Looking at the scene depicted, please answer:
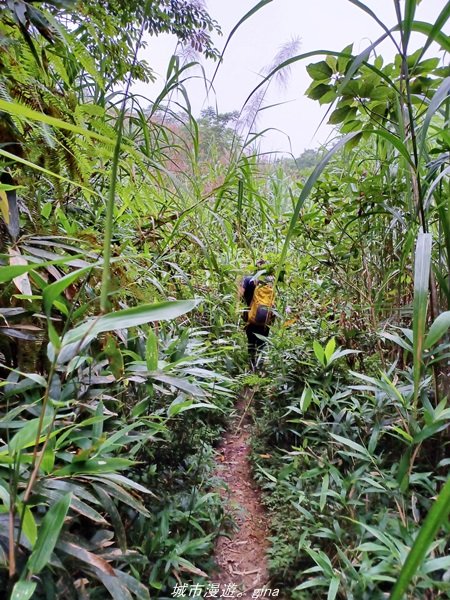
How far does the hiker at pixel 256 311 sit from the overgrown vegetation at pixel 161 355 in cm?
41

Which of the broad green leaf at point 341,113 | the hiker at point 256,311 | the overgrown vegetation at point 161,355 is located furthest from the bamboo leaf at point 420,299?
the hiker at point 256,311

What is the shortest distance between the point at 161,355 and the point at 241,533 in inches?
20.0

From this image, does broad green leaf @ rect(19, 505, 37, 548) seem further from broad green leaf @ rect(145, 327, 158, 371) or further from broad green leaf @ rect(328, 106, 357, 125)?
broad green leaf @ rect(328, 106, 357, 125)

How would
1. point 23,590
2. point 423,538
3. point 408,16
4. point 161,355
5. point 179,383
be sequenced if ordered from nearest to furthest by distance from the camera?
A: 1. point 423,538
2. point 23,590
3. point 408,16
4. point 179,383
5. point 161,355

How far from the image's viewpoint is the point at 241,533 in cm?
82

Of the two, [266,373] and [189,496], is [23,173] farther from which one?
[266,373]

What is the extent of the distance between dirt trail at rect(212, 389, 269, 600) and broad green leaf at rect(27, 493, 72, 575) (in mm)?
531

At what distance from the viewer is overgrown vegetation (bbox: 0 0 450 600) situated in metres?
0.33

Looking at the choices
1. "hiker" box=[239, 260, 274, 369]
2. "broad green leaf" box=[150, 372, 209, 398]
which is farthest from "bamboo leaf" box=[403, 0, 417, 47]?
"hiker" box=[239, 260, 274, 369]

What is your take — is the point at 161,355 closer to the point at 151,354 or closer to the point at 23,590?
the point at 151,354

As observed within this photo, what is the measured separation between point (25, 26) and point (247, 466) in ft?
3.73

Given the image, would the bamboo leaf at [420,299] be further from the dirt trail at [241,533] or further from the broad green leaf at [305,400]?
the dirt trail at [241,533]

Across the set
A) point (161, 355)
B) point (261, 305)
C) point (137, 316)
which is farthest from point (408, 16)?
point (261, 305)

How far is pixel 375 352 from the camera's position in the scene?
0.98 metres
